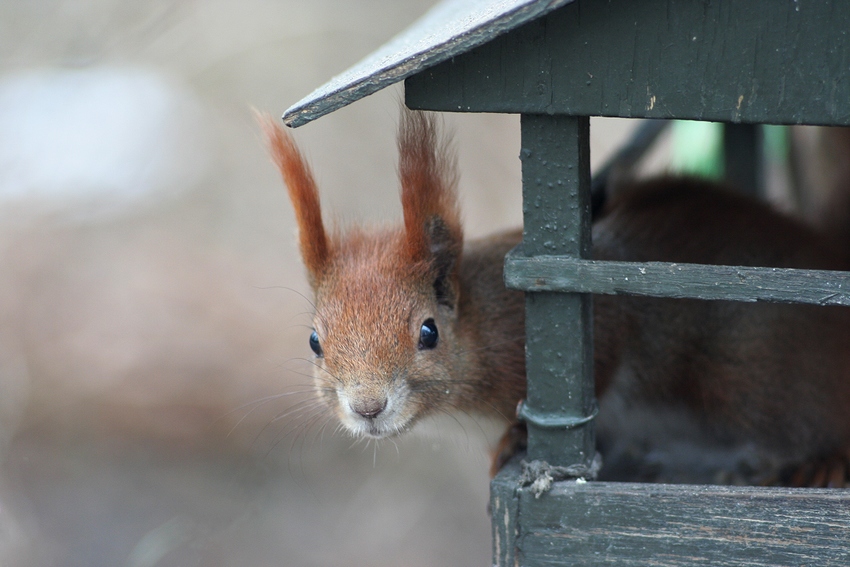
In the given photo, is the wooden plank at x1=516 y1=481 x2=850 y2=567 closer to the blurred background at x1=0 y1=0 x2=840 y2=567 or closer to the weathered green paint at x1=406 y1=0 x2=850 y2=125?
the weathered green paint at x1=406 y1=0 x2=850 y2=125

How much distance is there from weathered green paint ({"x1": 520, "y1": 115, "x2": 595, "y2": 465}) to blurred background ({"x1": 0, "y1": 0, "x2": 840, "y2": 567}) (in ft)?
9.36

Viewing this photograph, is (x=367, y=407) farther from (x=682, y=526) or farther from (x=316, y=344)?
(x=682, y=526)

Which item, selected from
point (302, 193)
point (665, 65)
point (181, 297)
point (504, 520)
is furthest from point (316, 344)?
point (181, 297)

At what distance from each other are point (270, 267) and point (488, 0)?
4.45 meters

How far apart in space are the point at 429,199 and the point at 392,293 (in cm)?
25

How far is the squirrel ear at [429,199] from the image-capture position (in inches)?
84.0

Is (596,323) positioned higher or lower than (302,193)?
lower

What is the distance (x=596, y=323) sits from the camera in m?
2.68

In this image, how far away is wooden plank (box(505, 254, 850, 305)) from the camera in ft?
5.63

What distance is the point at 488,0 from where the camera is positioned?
7.00 feet

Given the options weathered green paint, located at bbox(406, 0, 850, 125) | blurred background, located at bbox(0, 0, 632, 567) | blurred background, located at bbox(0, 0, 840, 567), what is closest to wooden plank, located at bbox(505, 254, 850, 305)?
weathered green paint, located at bbox(406, 0, 850, 125)

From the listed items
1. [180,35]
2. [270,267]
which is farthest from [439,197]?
[180,35]

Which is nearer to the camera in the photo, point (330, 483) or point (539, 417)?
point (539, 417)

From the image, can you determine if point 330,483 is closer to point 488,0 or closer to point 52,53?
point 52,53
